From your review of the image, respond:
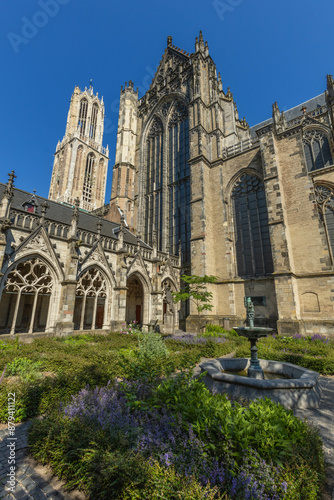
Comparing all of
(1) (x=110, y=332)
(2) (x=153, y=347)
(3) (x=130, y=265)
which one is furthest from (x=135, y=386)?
(3) (x=130, y=265)

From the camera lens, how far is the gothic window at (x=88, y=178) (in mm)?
60331

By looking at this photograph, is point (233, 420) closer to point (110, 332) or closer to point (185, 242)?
point (110, 332)

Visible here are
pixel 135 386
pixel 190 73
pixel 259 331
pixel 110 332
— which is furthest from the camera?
pixel 190 73

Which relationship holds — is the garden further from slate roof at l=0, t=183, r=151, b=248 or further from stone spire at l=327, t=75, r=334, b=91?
stone spire at l=327, t=75, r=334, b=91

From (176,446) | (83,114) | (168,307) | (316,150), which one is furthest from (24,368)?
(83,114)

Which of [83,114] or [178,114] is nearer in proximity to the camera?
[178,114]

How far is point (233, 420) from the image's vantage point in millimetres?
2717

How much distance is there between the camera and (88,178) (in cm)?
6178

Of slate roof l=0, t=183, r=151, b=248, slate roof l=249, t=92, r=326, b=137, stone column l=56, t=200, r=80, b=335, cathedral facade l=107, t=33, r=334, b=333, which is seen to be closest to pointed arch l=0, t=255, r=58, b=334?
stone column l=56, t=200, r=80, b=335

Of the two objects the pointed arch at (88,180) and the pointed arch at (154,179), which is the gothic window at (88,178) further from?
the pointed arch at (154,179)

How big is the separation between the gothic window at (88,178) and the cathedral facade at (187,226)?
3309 cm

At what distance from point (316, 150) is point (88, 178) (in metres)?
55.0

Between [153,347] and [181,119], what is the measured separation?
2648 centimetres

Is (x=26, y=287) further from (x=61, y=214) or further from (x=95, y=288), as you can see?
(x=61, y=214)
